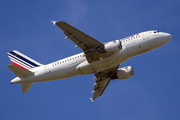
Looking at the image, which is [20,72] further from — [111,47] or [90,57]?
[111,47]

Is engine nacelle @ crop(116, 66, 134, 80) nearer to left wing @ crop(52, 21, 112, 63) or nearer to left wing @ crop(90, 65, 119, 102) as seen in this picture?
left wing @ crop(90, 65, 119, 102)

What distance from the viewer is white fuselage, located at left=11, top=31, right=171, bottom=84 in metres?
44.2

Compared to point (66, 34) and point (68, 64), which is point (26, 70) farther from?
point (66, 34)

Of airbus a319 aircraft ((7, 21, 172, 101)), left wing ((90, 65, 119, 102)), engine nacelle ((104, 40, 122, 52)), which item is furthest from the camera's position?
left wing ((90, 65, 119, 102))

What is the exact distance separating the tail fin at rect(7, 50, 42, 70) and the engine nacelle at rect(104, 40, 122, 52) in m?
12.9

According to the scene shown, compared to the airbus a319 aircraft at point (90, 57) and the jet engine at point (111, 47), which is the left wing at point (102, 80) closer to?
the airbus a319 aircraft at point (90, 57)

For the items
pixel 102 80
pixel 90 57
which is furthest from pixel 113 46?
pixel 102 80

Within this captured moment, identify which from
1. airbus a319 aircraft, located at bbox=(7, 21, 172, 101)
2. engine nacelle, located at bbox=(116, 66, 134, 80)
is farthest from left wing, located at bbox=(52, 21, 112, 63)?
engine nacelle, located at bbox=(116, 66, 134, 80)

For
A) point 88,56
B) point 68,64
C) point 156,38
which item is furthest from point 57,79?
point 156,38

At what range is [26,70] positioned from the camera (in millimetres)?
45781

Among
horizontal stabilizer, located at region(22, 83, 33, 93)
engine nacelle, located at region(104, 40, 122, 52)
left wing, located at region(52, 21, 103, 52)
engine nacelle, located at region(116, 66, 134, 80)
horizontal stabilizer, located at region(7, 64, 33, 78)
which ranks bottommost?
engine nacelle, located at region(116, 66, 134, 80)

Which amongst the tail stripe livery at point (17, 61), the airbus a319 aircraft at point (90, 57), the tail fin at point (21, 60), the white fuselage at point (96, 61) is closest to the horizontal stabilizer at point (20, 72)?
the airbus a319 aircraft at point (90, 57)

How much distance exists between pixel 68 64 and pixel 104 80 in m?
9.86

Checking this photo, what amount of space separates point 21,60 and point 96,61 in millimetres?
13889
